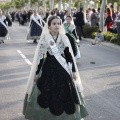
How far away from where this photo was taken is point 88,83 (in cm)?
1008

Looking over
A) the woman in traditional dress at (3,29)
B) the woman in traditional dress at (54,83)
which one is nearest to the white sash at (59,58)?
the woman in traditional dress at (54,83)

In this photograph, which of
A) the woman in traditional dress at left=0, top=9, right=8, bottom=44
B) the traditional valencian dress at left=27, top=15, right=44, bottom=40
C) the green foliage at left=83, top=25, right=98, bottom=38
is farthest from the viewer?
the green foliage at left=83, top=25, right=98, bottom=38

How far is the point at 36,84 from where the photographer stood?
20.7 feet

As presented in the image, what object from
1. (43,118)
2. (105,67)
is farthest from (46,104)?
(105,67)

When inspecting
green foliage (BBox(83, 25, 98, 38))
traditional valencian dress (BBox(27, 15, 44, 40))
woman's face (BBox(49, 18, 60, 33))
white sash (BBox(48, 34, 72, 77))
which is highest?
woman's face (BBox(49, 18, 60, 33))

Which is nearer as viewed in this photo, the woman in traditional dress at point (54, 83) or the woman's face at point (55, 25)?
the woman in traditional dress at point (54, 83)

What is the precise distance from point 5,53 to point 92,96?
8.62 meters

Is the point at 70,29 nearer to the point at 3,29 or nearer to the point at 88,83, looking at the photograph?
the point at 88,83

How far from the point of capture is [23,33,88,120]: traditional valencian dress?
614 cm
